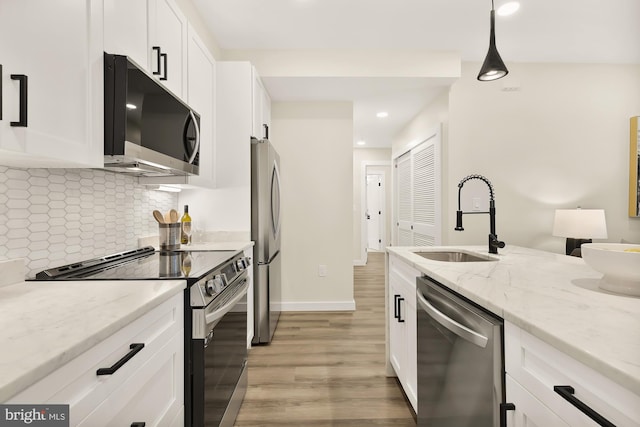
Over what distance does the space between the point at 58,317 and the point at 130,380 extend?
0.81 ft

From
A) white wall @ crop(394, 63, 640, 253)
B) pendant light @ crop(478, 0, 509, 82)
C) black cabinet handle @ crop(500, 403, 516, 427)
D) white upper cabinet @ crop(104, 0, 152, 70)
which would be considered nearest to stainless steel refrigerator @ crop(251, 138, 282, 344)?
white upper cabinet @ crop(104, 0, 152, 70)

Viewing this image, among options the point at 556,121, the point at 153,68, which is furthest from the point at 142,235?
the point at 556,121

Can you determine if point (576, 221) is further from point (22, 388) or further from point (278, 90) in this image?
point (22, 388)

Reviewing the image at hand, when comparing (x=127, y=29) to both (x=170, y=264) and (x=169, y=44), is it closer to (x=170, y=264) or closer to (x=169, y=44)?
(x=169, y=44)

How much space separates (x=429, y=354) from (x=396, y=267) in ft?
2.28

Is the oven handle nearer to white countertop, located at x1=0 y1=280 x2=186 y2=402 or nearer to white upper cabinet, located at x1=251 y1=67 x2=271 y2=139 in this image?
white countertop, located at x1=0 y1=280 x2=186 y2=402

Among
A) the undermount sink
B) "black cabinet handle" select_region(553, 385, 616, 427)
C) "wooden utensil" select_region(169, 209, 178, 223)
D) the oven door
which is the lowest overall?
the oven door

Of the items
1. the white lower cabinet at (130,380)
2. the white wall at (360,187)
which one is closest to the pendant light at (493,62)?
the white lower cabinet at (130,380)

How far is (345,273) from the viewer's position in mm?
3773

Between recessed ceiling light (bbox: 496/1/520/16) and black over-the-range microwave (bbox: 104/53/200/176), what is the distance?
244 centimetres

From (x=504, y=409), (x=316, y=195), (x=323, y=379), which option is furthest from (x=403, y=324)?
(x=316, y=195)

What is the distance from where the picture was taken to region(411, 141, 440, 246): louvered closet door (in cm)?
363

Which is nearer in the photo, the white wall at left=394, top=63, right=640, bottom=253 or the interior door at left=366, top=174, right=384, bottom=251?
the white wall at left=394, top=63, right=640, bottom=253

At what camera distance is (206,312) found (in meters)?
1.29
